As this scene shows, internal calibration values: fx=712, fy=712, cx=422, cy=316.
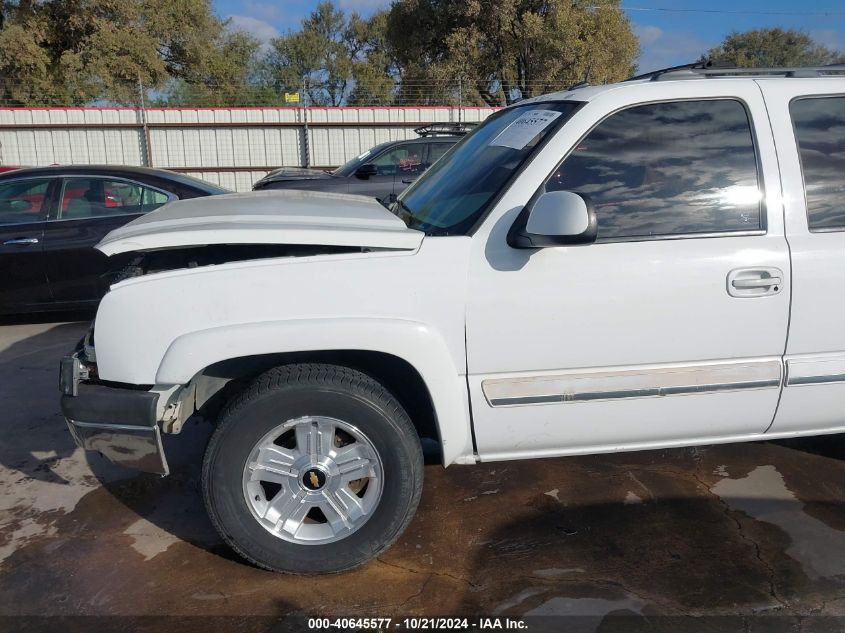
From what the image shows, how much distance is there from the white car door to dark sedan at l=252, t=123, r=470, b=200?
7.68 m

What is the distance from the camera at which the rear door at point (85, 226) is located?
6613mm

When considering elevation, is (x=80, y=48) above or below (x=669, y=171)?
above

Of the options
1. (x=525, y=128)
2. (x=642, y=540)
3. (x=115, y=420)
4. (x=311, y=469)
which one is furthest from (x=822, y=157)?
(x=115, y=420)

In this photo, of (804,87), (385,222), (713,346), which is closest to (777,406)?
(713,346)

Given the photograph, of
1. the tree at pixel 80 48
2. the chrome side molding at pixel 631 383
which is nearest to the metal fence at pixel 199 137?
the tree at pixel 80 48

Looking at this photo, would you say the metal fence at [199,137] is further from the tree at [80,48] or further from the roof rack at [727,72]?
the roof rack at [727,72]

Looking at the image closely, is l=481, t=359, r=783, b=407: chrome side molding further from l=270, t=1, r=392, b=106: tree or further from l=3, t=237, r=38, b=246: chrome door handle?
l=270, t=1, r=392, b=106: tree

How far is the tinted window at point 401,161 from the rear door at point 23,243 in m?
5.32

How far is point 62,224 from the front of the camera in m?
6.68

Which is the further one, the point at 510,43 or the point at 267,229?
the point at 510,43

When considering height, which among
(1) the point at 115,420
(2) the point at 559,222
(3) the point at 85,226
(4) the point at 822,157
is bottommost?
(1) the point at 115,420

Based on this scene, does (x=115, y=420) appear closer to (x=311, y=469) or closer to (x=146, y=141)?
(x=311, y=469)

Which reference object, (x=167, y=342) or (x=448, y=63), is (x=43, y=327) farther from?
(x=448, y=63)

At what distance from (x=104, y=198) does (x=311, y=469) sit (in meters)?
4.94
